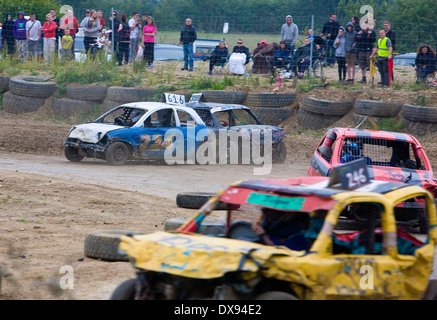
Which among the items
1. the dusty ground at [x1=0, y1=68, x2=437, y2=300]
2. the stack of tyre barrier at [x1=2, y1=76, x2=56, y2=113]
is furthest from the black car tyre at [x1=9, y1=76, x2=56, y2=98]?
the dusty ground at [x1=0, y1=68, x2=437, y2=300]

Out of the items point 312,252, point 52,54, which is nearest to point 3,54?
point 52,54

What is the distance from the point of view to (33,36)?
22.2 meters

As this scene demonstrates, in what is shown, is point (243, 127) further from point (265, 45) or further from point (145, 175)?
point (265, 45)

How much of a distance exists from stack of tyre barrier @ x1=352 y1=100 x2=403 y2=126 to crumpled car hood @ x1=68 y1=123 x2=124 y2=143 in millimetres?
6907

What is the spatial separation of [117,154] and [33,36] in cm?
1038

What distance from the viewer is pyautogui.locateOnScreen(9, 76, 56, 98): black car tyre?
1925 centimetres

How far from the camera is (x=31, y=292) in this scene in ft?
18.6

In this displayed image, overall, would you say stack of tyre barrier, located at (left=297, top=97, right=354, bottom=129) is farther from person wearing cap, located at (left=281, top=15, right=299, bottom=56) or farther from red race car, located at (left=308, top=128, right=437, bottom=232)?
red race car, located at (left=308, top=128, right=437, bottom=232)

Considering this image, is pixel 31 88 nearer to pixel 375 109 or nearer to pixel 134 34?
pixel 134 34

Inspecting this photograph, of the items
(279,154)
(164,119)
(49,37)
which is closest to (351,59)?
(279,154)

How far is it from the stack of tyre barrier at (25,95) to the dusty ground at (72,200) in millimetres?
1421

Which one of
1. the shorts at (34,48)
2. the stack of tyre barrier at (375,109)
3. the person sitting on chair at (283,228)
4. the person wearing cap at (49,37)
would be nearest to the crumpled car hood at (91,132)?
the stack of tyre barrier at (375,109)

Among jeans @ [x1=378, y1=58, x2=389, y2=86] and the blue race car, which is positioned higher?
jeans @ [x1=378, y1=58, x2=389, y2=86]
